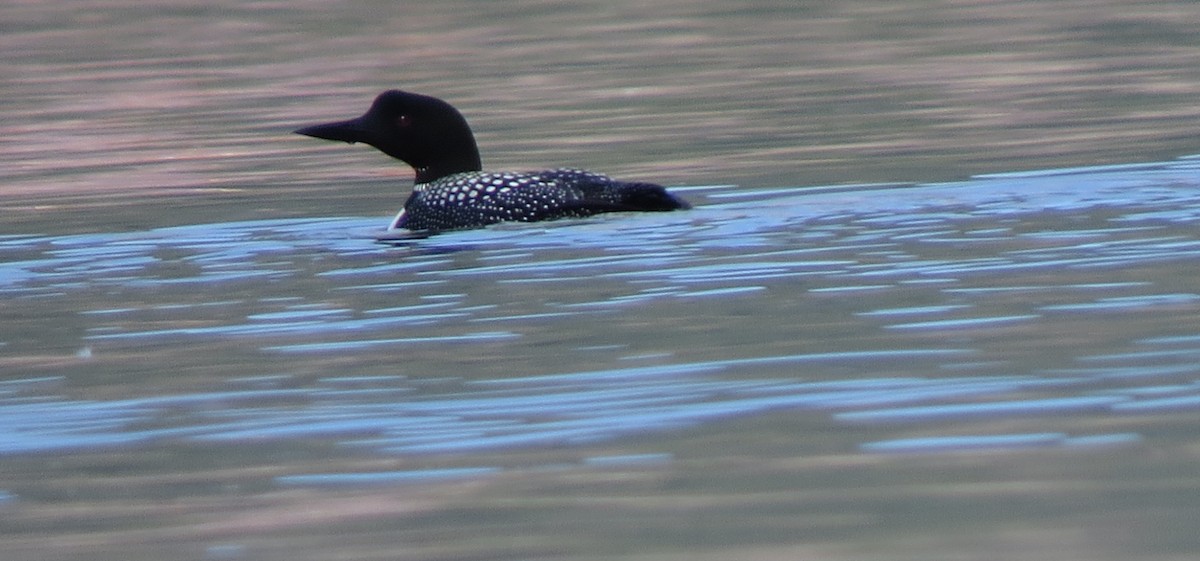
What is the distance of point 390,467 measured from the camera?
424cm

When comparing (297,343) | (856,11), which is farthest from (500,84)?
(297,343)

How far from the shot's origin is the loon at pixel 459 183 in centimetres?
811

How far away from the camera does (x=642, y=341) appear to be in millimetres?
5465

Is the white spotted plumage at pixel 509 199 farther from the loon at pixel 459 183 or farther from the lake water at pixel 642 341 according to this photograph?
the lake water at pixel 642 341

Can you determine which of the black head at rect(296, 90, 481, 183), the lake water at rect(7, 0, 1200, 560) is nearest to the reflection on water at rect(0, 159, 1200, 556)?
the lake water at rect(7, 0, 1200, 560)

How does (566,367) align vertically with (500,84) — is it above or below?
above

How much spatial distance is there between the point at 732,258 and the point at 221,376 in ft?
6.66

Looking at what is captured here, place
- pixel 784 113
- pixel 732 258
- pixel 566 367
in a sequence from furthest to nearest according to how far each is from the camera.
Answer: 1. pixel 784 113
2. pixel 732 258
3. pixel 566 367

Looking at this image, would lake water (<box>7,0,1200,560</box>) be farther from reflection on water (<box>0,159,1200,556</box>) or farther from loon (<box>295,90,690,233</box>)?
loon (<box>295,90,690,233</box>)

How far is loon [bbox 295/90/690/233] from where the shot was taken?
811 centimetres

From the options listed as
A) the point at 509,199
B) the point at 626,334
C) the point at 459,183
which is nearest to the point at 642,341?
the point at 626,334

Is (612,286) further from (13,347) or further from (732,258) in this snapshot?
(13,347)

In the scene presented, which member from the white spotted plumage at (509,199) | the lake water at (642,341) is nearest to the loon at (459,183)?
the white spotted plumage at (509,199)

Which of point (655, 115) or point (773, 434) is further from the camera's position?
point (655, 115)
